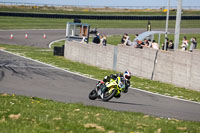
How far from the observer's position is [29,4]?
65.8 meters

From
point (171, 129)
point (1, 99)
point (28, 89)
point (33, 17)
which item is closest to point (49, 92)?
point (28, 89)

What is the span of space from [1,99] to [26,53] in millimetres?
22346

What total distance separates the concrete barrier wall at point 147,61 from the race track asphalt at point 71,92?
327cm

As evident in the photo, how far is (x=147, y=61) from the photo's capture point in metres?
24.5

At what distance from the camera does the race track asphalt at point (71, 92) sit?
579 inches

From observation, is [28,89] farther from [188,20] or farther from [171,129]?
[188,20]

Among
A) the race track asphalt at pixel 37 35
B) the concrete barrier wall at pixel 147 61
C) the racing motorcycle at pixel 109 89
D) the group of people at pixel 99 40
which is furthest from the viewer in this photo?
the race track asphalt at pixel 37 35

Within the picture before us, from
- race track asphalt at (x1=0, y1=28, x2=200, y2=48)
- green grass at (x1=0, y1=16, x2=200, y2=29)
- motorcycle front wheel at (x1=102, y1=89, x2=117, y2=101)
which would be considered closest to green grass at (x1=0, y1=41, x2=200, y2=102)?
motorcycle front wheel at (x1=102, y1=89, x2=117, y2=101)

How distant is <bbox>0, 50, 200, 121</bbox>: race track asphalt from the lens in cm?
1471

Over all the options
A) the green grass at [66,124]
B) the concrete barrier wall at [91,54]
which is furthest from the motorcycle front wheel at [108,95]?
the concrete barrier wall at [91,54]

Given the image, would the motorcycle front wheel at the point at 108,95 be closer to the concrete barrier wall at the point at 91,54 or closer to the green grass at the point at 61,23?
the concrete barrier wall at the point at 91,54

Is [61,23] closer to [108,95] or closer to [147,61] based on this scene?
[147,61]

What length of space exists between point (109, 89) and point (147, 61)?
9736 millimetres

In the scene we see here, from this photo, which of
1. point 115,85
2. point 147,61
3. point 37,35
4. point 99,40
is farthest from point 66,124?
point 37,35
